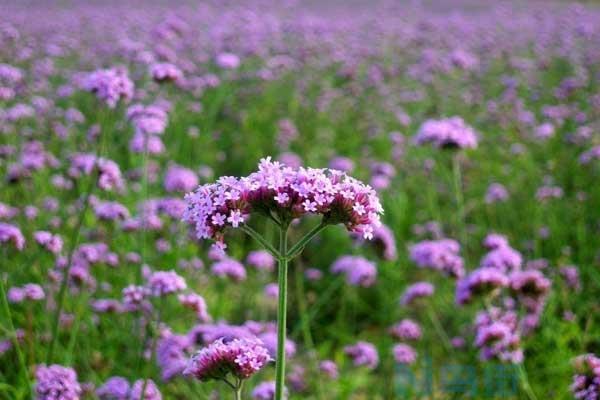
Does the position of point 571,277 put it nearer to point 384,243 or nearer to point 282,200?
point 384,243

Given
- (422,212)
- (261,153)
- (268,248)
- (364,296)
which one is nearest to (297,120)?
(261,153)

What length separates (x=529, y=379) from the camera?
3.22 m

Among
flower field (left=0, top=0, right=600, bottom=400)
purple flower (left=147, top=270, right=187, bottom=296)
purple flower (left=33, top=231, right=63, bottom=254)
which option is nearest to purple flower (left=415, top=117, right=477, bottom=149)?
flower field (left=0, top=0, right=600, bottom=400)

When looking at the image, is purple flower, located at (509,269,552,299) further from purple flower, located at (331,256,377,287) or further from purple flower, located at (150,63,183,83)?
purple flower, located at (150,63,183,83)

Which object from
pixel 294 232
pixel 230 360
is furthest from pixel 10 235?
pixel 294 232

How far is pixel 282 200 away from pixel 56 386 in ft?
3.01

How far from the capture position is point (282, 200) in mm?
1396

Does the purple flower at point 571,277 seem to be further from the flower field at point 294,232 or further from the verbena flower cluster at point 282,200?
the verbena flower cluster at point 282,200

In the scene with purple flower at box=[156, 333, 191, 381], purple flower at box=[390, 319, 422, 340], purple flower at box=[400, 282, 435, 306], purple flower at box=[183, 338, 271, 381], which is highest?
purple flower at box=[400, 282, 435, 306]

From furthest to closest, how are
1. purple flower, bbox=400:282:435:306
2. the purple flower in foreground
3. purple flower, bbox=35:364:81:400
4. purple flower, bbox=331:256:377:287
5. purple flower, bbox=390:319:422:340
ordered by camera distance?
1. purple flower, bbox=331:256:377:287
2. purple flower, bbox=390:319:422:340
3. purple flower, bbox=400:282:435:306
4. purple flower, bbox=35:364:81:400
5. the purple flower in foreground

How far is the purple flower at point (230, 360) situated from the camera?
1468 mm

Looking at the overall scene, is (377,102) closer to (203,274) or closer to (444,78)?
(444,78)

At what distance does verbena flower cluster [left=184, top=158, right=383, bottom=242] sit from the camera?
1408 millimetres

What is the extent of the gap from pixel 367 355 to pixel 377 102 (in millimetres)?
4324
